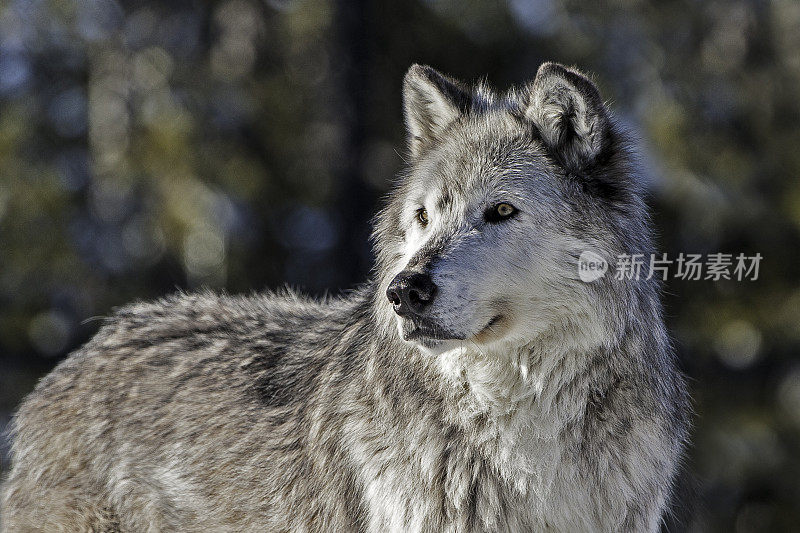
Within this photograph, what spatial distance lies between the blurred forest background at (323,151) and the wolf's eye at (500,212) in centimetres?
1125

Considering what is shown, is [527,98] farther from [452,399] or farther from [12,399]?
[12,399]

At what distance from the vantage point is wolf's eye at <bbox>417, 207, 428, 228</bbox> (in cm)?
391

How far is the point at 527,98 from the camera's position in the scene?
3.94m

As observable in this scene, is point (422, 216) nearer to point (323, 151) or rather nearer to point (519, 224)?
point (519, 224)

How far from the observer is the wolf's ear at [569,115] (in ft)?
11.9

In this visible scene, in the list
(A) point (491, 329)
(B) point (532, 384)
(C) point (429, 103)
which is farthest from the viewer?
(C) point (429, 103)

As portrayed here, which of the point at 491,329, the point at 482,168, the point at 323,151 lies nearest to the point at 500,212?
the point at 482,168

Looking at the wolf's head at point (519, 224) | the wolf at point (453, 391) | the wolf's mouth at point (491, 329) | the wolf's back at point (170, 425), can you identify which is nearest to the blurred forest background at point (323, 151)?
the wolf's back at point (170, 425)

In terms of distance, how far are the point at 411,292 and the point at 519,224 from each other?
0.61m

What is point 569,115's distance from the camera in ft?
12.3

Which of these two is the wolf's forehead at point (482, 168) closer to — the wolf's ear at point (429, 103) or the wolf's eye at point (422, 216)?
the wolf's eye at point (422, 216)

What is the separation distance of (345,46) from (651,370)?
1328 cm

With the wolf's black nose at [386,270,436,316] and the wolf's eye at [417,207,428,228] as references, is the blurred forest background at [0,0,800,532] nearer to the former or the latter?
the wolf's eye at [417,207,428,228]

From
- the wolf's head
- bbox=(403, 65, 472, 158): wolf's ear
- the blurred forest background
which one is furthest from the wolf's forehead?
the blurred forest background
